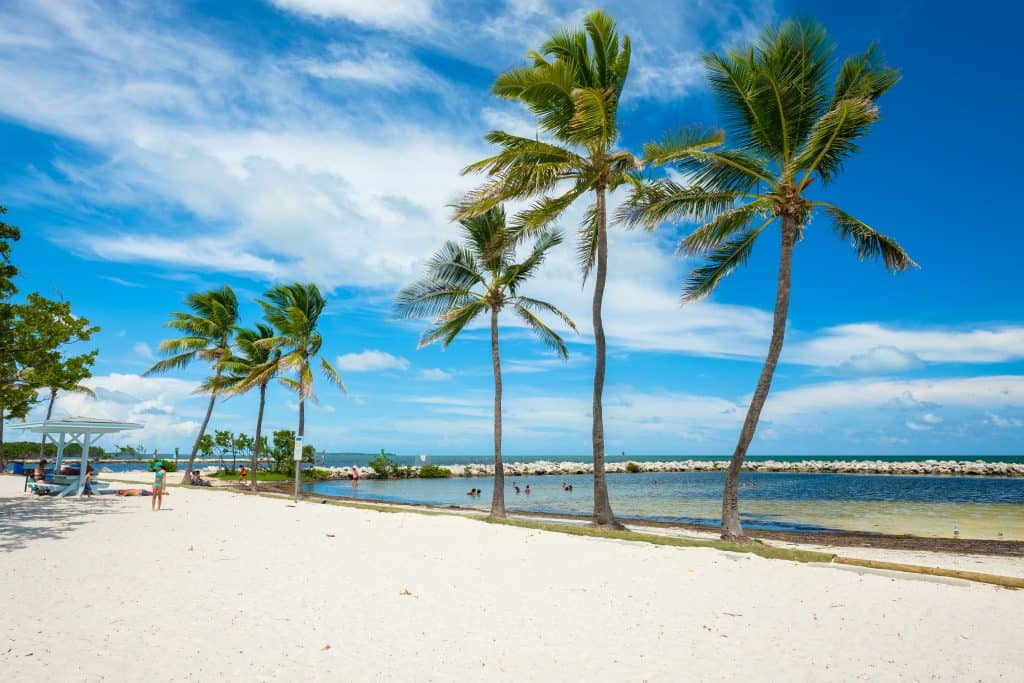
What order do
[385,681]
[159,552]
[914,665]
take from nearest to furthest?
[385,681], [914,665], [159,552]

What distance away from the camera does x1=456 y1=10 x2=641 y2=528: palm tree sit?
42.3 ft

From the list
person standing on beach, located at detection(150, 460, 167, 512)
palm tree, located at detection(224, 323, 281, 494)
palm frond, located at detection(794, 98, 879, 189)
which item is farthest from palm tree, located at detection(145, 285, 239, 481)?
palm frond, located at detection(794, 98, 879, 189)

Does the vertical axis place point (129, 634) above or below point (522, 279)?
below

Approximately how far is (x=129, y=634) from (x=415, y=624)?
8.57 feet

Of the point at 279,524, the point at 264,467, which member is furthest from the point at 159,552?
the point at 264,467

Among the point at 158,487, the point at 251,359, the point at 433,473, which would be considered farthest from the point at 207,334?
the point at 433,473

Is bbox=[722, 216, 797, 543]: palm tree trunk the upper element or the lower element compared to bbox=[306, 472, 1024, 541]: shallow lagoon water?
upper

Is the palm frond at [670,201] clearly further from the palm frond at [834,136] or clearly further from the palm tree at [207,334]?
the palm tree at [207,334]

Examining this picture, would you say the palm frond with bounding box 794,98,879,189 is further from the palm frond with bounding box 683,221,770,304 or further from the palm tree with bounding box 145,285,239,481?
the palm tree with bounding box 145,285,239,481

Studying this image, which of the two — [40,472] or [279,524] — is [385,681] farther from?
[40,472]

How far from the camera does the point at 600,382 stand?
536 inches

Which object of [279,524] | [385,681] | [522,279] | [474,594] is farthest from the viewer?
[522,279]

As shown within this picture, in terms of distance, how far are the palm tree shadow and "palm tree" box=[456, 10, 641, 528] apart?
415 inches

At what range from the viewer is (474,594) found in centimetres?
714
